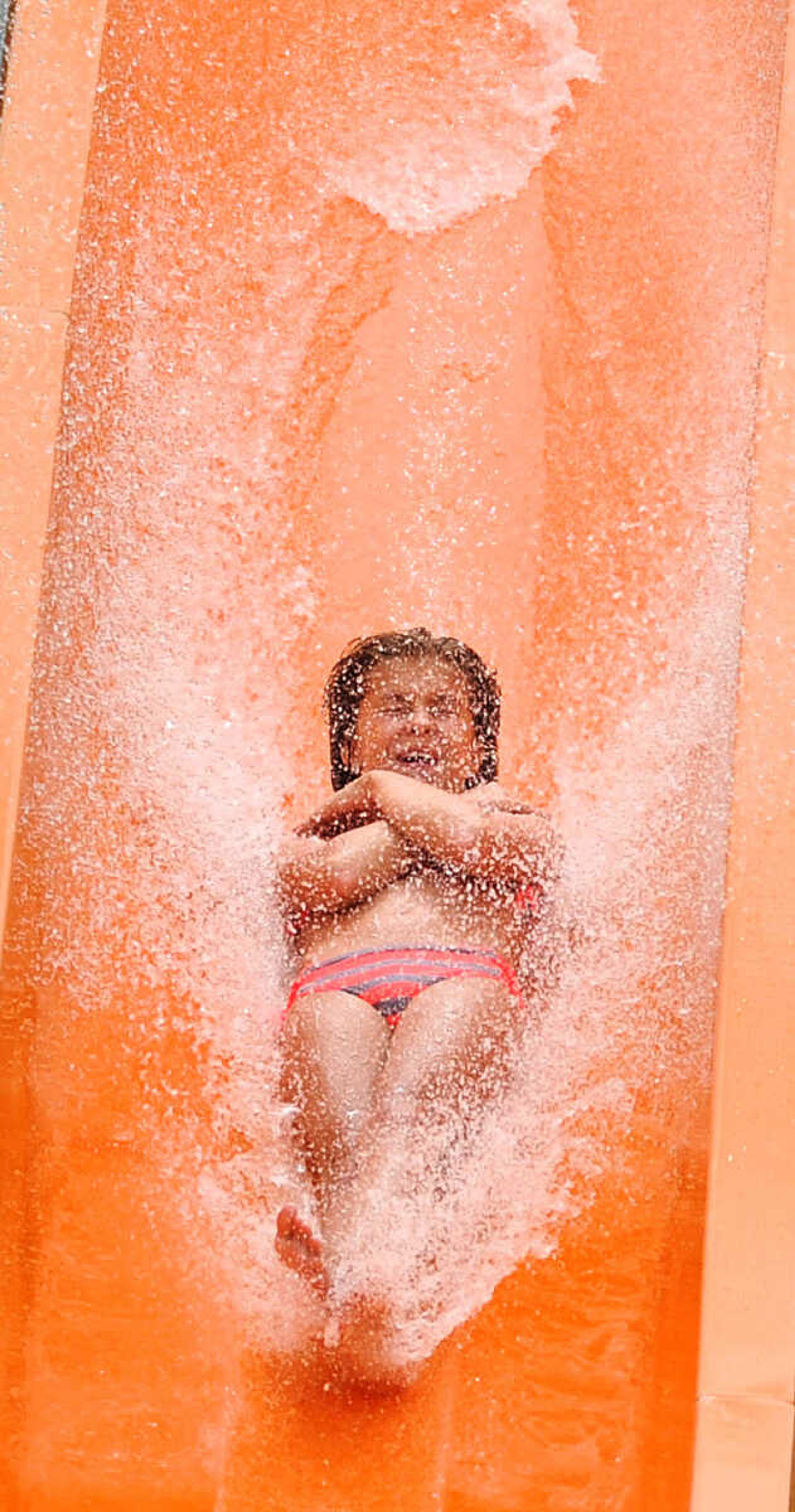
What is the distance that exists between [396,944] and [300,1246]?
17.5 inches

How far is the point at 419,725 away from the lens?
3498 millimetres

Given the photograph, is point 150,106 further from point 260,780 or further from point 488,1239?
point 488,1239

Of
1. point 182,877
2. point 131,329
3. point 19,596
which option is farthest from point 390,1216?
point 131,329

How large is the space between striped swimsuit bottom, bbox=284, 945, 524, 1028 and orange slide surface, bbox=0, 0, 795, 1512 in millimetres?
211

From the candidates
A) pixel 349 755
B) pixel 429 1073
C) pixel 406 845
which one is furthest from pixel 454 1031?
pixel 349 755

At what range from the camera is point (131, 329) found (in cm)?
385

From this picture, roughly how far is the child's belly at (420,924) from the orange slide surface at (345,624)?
6.1 inches

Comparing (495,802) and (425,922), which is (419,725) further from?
(425,922)

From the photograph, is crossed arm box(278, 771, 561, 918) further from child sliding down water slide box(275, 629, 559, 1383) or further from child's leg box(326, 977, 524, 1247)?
child's leg box(326, 977, 524, 1247)

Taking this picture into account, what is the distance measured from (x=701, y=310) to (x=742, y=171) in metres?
0.22

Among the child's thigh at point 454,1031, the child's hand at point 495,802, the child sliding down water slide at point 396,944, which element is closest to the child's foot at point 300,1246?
the child sliding down water slide at point 396,944

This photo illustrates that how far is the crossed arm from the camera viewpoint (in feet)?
11.1

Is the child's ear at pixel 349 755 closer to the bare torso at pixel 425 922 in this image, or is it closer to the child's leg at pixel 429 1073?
the bare torso at pixel 425 922

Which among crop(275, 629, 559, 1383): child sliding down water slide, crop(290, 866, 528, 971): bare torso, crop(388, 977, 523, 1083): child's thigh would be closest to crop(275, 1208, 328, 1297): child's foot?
crop(275, 629, 559, 1383): child sliding down water slide
